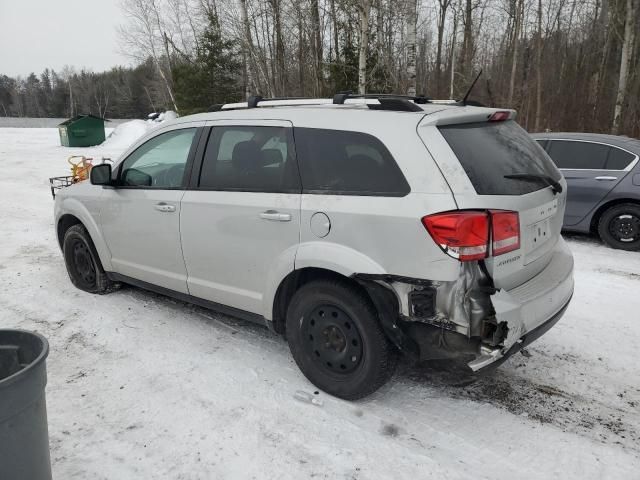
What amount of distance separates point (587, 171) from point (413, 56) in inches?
259

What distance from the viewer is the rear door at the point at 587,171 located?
690cm

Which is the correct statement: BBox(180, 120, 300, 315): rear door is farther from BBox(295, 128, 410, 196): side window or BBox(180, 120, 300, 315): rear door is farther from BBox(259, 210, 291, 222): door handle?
BBox(295, 128, 410, 196): side window

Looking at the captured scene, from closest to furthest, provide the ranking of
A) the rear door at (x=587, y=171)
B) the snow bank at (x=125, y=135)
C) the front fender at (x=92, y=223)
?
1. the front fender at (x=92, y=223)
2. the rear door at (x=587, y=171)
3. the snow bank at (x=125, y=135)

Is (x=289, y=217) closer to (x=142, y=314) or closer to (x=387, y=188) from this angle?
(x=387, y=188)

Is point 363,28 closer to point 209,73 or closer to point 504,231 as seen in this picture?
point 504,231

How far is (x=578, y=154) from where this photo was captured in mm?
7246

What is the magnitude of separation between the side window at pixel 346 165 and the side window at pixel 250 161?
0.11 meters

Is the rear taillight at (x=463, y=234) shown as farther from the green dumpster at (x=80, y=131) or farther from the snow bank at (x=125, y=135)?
the green dumpster at (x=80, y=131)

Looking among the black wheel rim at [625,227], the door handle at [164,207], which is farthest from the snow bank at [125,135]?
the black wheel rim at [625,227]

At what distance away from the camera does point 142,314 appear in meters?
4.62

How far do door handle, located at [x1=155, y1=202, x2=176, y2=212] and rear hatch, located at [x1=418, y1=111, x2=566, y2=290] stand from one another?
2.12 meters

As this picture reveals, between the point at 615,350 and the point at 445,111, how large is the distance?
2457 mm

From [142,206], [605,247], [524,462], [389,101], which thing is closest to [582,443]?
[524,462]

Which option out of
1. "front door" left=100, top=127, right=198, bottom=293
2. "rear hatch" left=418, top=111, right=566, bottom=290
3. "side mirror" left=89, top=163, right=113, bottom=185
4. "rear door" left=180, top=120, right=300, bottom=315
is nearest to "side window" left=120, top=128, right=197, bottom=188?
"front door" left=100, top=127, right=198, bottom=293
